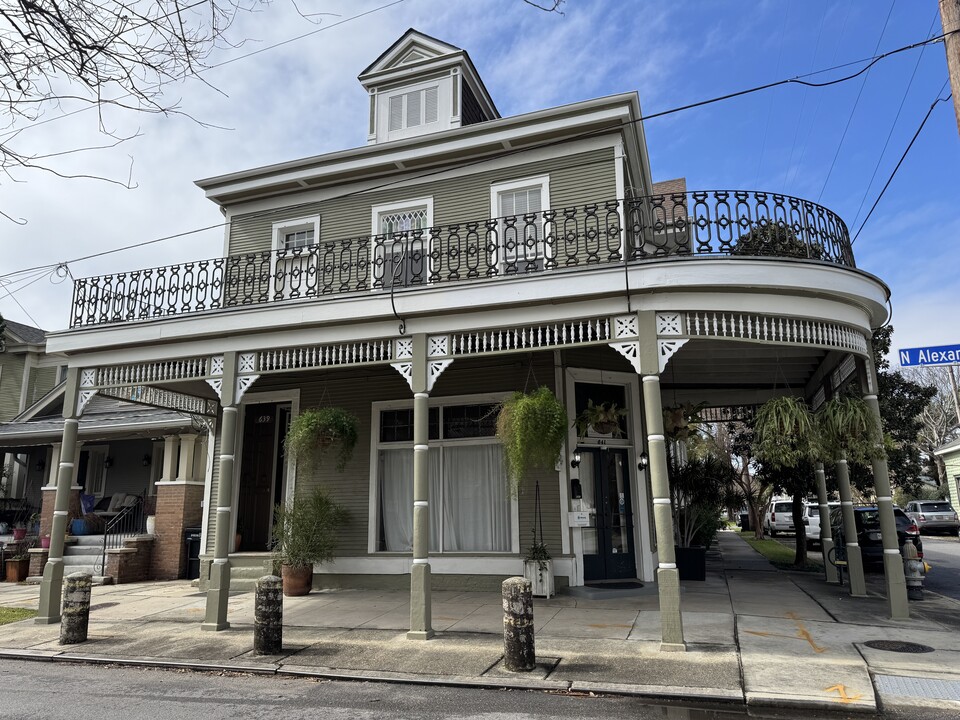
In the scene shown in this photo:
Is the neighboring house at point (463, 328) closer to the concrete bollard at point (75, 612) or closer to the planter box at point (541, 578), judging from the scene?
the planter box at point (541, 578)

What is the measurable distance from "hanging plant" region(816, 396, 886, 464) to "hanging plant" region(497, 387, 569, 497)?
344 centimetres

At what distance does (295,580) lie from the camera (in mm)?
11805

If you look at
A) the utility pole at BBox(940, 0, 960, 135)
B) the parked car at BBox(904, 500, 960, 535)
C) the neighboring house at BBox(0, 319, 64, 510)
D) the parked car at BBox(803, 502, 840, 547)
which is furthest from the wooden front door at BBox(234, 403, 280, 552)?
the parked car at BBox(904, 500, 960, 535)

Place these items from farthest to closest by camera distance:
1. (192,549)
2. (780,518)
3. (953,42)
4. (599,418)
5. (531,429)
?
(780,518) < (192,549) < (599,418) < (531,429) < (953,42)

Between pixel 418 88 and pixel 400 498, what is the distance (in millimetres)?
8686

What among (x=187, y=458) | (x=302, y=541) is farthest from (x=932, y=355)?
(x=187, y=458)

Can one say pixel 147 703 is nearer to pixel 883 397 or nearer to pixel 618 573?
pixel 618 573

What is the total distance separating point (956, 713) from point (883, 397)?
2008 centimetres

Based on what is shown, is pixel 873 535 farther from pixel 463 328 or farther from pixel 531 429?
pixel 463 328

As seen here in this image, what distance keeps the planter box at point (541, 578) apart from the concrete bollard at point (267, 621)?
4.22m

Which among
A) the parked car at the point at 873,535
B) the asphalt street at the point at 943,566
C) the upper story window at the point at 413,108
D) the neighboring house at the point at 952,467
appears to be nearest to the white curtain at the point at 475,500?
the upper story window at the point at 413,108

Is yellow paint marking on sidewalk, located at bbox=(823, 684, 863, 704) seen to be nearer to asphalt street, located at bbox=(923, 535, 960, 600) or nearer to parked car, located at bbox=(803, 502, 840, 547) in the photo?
asphalt street, located at bbox=(923, 535, 960, 600)

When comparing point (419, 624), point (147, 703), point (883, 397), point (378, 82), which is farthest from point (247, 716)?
point (883, 397)

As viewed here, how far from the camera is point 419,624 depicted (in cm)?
829
